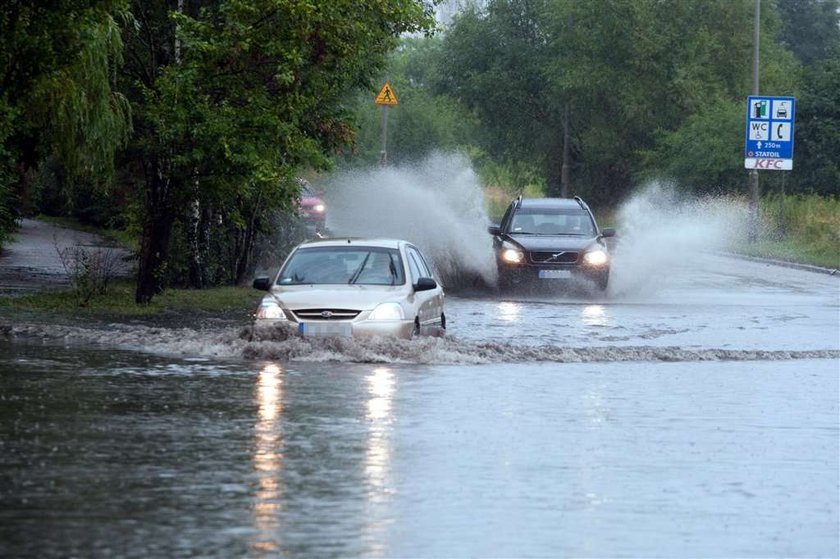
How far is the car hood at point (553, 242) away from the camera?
29.5 m

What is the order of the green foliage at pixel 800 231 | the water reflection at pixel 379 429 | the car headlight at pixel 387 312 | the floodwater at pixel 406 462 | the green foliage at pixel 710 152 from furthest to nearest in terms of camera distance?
1. the green foliage at pixel 710 152
2. the green foliage at pixel 800 231
3. the car headlight at pixel 387 312
4. the water reflection at pixel 379 429
5. the floodwater at pixel 406 462

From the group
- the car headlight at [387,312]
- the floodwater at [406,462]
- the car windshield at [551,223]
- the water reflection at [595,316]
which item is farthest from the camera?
the car windshield at [551,223]

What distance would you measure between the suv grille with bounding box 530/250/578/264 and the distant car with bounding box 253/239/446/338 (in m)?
9.89

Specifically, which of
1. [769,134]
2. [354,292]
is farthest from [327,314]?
[769,134]

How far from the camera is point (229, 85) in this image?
2361 cm

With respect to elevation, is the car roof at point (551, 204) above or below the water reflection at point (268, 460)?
above

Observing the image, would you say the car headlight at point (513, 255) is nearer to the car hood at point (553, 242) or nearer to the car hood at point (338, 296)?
the car hood at point (553, 242)

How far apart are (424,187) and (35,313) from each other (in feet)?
58.0

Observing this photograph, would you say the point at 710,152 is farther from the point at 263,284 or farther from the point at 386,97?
the point at 263,284

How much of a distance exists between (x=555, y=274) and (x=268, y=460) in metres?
18.9

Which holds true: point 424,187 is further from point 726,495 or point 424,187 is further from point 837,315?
point 726,495

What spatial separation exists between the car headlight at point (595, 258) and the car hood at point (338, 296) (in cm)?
1172

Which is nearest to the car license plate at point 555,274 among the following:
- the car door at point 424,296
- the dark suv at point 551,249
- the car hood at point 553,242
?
the dark suv at point 551,249

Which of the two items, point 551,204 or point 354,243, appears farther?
point 551,204
